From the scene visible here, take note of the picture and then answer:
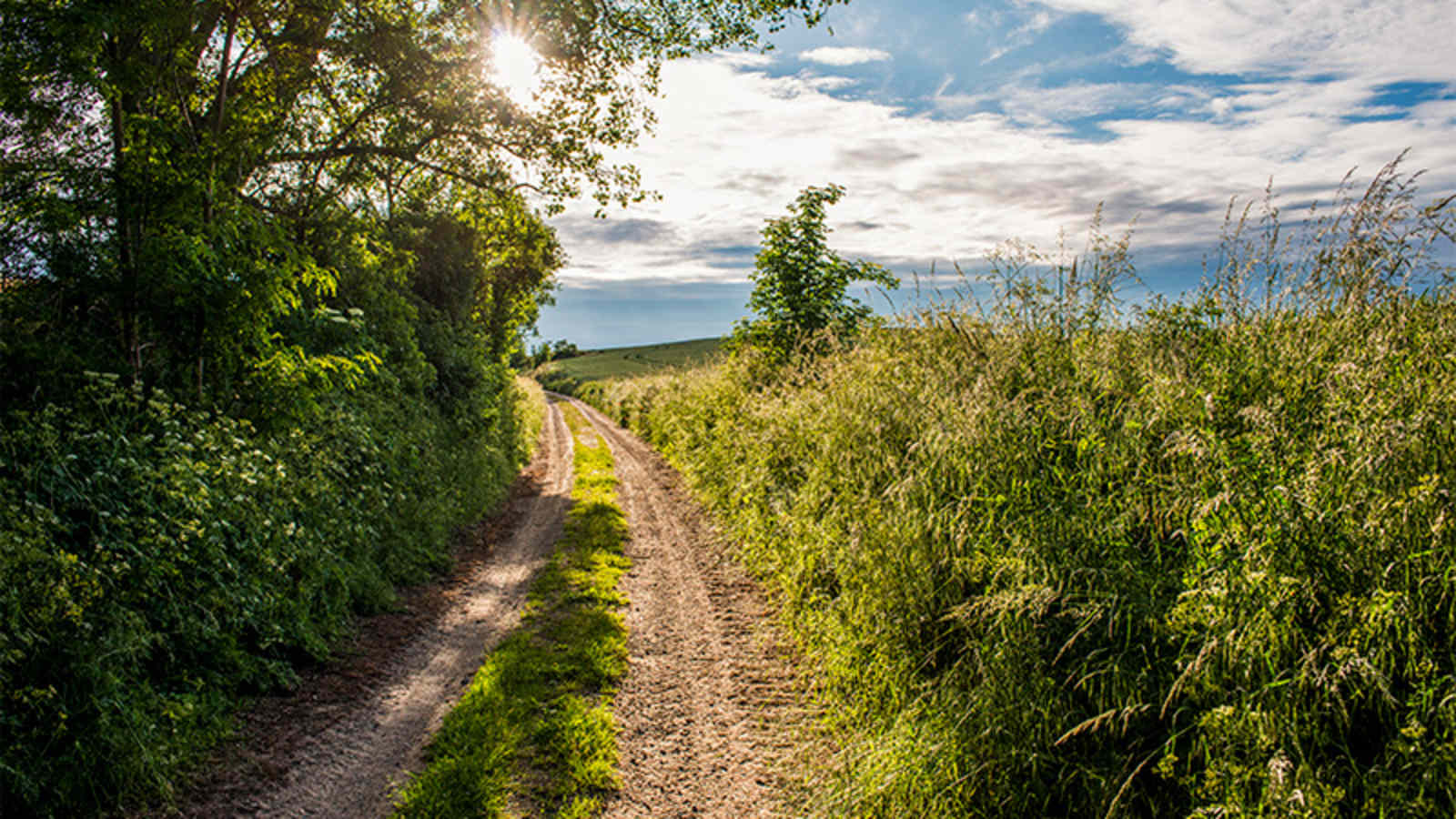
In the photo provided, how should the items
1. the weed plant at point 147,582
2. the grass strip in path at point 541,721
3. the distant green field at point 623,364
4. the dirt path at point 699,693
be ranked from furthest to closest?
the distant green field at point 623,364
the dirt path at point 699,693
the grass strip in path at point 541,721
the weed plant at point 147,582

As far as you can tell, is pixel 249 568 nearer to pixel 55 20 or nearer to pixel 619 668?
pixel 619 668

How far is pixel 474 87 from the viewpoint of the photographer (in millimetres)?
12398

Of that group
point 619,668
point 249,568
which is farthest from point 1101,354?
point 249,568

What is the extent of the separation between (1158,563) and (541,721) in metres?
4.88

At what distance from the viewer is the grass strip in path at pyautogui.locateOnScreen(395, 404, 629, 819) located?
4527 millimetres

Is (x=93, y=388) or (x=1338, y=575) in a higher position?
(x=93, y=388)

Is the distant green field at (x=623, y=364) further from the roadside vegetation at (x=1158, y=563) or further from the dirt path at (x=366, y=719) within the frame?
the roadside vegetation at (x=1158, y=563)

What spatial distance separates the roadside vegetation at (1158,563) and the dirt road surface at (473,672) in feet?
2.28

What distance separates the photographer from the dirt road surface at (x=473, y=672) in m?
4.64

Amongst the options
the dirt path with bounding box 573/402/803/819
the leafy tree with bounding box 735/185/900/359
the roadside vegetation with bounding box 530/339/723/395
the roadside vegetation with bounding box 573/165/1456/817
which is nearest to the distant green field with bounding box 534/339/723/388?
the roadside vegetation with bounding box 530/339/723/395

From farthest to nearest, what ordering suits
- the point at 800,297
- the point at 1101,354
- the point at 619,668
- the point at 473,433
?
the point at 473,433, the point at 800,297, the point at 619,668, the point at 1101,354

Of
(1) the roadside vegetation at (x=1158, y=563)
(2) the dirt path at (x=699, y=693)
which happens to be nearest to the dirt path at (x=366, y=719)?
(2) the dirt path at (x=699, y=693)

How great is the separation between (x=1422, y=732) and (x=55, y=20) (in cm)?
985

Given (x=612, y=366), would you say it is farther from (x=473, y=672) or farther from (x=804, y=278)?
(x=473, y=672)
